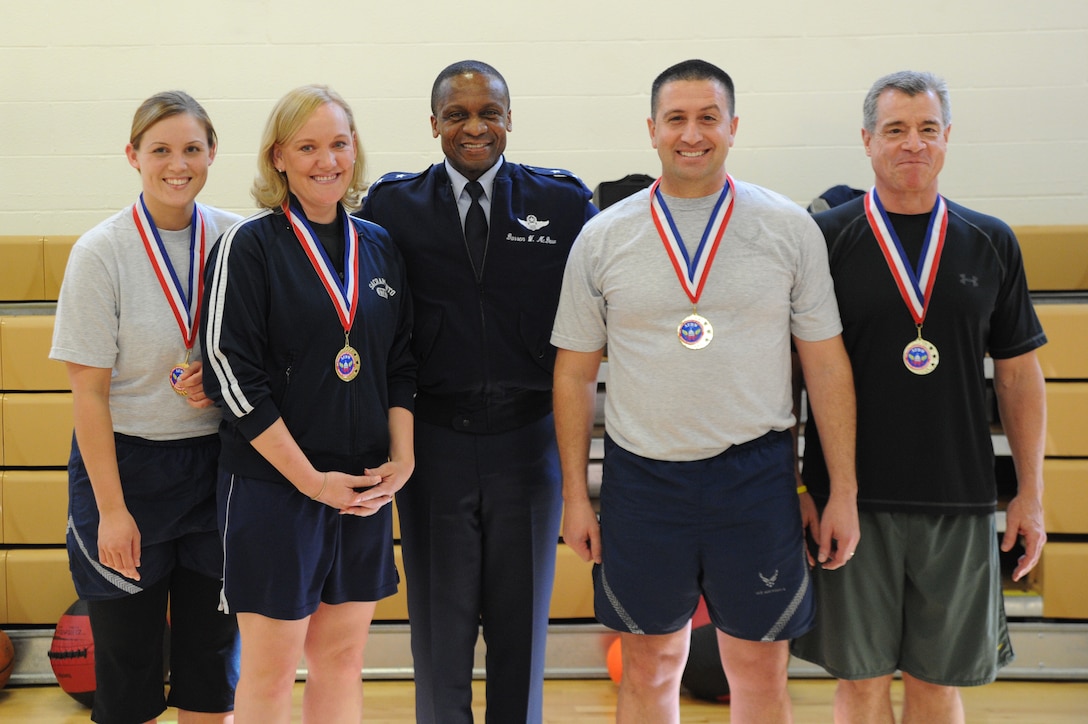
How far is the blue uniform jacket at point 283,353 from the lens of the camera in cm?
209

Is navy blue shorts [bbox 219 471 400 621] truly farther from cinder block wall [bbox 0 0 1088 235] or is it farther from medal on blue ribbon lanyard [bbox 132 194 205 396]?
cinder block wall [bbox 0 0 1088 235]

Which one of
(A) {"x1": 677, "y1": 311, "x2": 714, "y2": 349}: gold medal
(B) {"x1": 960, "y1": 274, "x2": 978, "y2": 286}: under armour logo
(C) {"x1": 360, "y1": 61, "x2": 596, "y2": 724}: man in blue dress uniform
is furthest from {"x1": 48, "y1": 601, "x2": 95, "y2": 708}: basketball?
(B) {"x1": 960, "y1": 274, "x2": 978, "y2": 286}: under armour logo

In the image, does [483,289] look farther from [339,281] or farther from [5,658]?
[5,658]

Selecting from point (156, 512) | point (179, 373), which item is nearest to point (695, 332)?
point (179, 373)

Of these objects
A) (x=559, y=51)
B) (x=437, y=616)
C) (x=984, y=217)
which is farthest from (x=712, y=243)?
(x=559, y=51)

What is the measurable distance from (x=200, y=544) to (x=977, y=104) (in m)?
3.80

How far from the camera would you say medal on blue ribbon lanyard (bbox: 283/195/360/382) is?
7.13 feet

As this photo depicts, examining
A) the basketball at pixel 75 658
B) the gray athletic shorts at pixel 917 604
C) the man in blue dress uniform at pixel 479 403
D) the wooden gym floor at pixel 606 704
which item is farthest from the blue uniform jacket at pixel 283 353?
the basketball at pixel 75 658

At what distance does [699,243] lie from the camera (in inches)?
88.0

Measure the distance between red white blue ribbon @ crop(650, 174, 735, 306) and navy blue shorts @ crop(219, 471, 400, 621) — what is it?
980 millimetres

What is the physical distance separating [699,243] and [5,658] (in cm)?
329

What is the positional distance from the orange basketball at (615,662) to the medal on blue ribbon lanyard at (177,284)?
Result: 2.20 metres

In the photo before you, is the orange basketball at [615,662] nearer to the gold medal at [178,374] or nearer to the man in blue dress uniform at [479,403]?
the man in blue dress uniform at [479,403]

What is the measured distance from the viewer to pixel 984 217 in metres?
2.38
